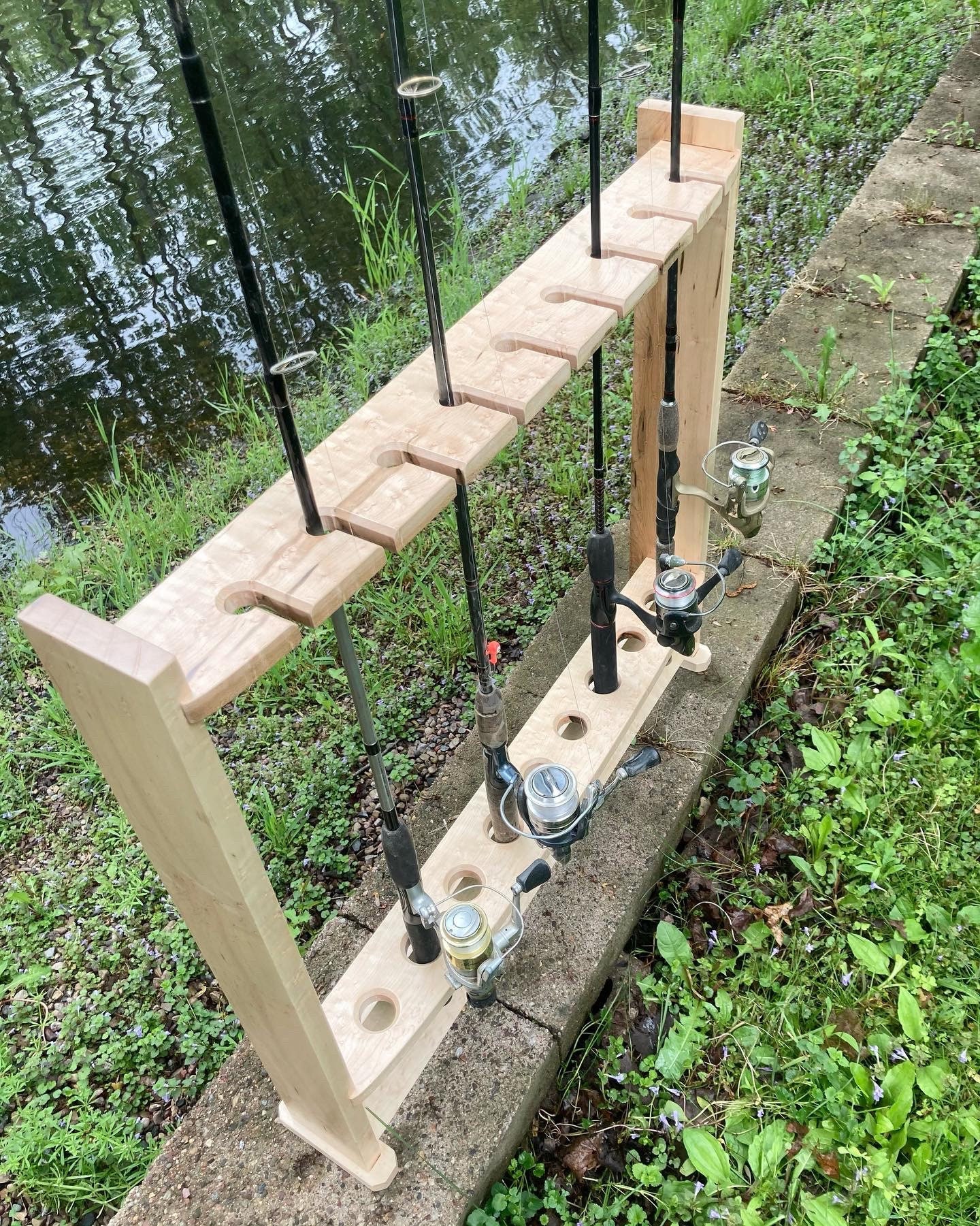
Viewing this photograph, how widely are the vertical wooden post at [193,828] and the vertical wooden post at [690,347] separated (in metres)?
1.35

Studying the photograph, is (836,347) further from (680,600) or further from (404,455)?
(404,455)

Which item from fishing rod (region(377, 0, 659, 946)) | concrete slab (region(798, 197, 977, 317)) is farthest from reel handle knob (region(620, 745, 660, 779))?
concrete slab (region(798, 197, 977, 317))

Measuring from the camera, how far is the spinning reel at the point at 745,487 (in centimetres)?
204

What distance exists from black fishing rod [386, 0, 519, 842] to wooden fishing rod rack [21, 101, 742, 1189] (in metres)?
0.08

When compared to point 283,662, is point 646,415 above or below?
above

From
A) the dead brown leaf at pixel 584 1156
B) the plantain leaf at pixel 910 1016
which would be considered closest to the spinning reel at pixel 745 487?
the plantain leaf at pixel 910 1016

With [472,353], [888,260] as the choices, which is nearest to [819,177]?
[888,260]

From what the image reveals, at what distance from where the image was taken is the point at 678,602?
6.29ft

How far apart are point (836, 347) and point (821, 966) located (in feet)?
6.28

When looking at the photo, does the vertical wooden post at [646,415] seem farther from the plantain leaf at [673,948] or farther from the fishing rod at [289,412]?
the fishing rod at [289,412]

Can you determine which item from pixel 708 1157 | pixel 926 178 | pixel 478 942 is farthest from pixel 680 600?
pixel 926 178

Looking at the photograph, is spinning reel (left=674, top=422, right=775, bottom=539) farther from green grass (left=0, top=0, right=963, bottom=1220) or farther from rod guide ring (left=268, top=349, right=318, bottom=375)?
rod guide ring (left=268, top=349, right=318, bottom=375)

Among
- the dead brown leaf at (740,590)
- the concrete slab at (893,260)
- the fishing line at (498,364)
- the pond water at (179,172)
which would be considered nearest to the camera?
the fishing line at (498,364)

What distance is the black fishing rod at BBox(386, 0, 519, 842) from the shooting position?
108 centimetres
